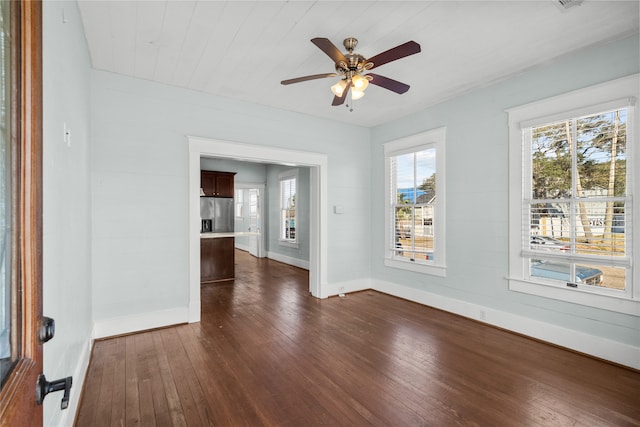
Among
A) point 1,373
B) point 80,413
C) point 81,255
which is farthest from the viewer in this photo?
point 81,255

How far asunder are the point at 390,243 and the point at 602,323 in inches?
110

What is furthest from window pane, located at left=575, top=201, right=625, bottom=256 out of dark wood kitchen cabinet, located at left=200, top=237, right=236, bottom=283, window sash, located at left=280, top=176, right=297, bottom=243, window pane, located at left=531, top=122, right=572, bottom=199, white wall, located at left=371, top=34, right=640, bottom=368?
window sash, located at left=280, top=176, right=297, bottom=243

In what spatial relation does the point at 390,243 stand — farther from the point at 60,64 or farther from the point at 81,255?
the point at 60,64

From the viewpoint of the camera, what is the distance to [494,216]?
150 inches

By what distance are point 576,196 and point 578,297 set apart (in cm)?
102

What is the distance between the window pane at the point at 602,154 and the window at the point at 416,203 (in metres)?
1.57

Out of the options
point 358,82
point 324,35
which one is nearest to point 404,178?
point 358,82

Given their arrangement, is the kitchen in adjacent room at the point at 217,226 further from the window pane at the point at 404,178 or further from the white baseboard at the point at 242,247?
the white baseboard at the point at 242,247

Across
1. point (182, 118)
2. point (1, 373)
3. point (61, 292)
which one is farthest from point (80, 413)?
point (182, 118)

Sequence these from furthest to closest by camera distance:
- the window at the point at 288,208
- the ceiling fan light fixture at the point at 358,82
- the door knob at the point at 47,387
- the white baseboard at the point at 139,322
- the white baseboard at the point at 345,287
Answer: the window at the point at 288,208 → the white baseboard at the point at 345,287 → the white baseboard at the point at 139,322 → the ceiling fan light fixture at the point at 358,82 → the door knob at the point at 47,387

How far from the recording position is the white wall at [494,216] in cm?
293

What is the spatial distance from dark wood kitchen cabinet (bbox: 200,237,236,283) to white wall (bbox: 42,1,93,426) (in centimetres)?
342

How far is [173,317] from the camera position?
3.79 metres

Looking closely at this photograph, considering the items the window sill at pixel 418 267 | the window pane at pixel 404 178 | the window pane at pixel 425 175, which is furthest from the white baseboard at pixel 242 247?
the window pane at pixel 425 175
